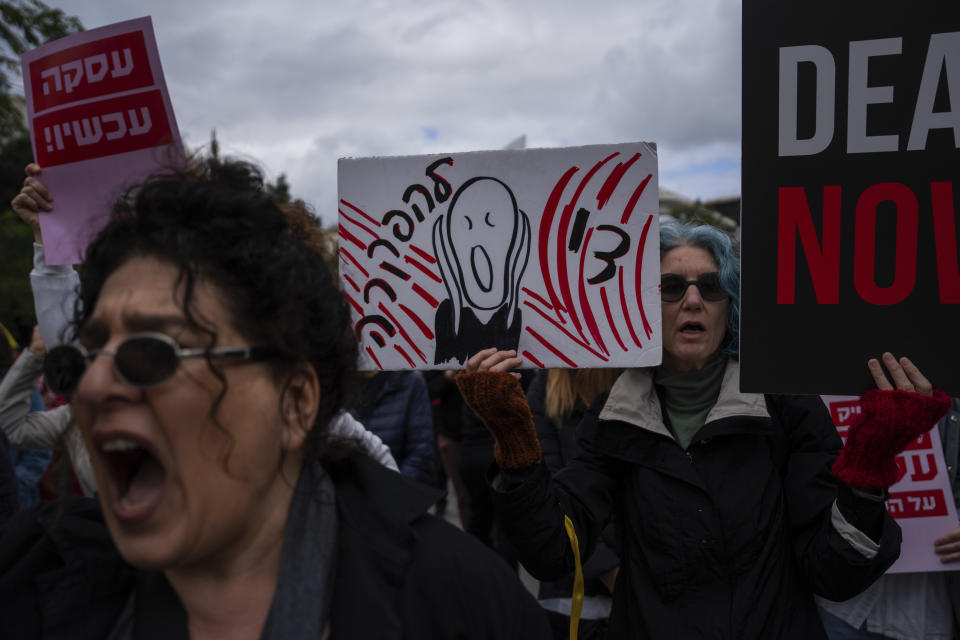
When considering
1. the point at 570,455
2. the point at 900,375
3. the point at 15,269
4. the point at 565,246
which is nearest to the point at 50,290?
the point at 565,246

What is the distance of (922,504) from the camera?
256 cm

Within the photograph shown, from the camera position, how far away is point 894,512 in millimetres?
2559

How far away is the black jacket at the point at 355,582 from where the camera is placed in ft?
4.15

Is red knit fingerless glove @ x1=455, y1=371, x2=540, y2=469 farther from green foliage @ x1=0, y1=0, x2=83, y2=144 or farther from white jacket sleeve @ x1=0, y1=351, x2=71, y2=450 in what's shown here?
green foliage @ x1=0, y1=0, x2=83, y2=144

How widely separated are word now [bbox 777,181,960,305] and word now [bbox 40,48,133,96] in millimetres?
1771

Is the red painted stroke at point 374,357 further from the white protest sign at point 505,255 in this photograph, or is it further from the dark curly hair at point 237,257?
the dark curly hair at point 237,257

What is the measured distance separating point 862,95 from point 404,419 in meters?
2.72

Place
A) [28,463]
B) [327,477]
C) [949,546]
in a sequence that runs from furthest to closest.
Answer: [28,463] < [949,546] < [327,477]

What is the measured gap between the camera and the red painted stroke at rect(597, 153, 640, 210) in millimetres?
2121

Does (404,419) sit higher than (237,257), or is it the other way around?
(237,257)

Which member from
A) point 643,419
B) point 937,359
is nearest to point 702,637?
point 643,419

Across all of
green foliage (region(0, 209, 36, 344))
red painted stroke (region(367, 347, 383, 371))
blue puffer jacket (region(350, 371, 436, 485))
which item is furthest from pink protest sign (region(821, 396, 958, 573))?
green foliage (region(0, 209, 36, 344))

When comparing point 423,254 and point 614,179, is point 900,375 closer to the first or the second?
point 614,179

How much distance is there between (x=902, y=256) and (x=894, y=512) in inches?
41.5
